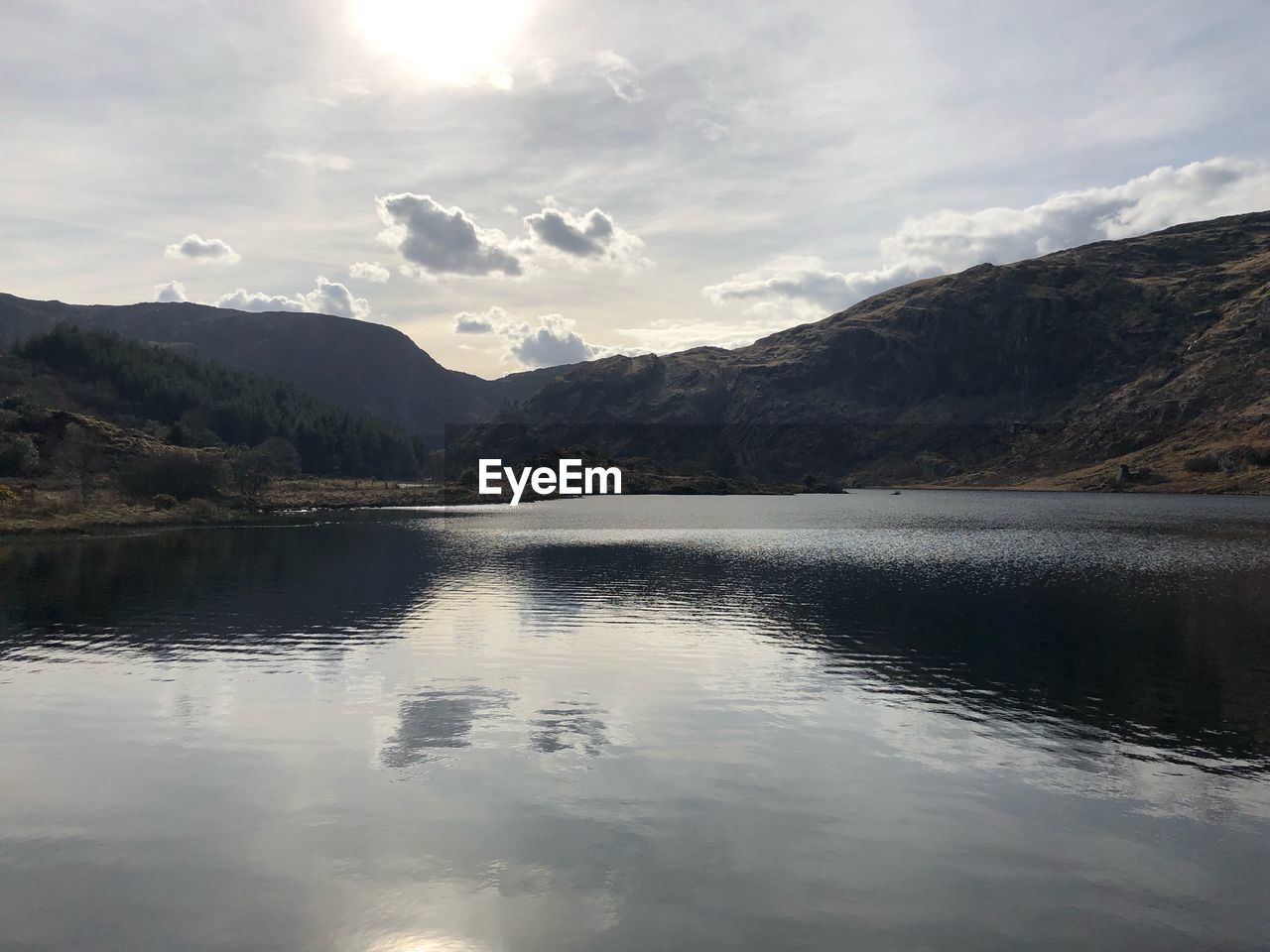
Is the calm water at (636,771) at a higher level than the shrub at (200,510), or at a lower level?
lower

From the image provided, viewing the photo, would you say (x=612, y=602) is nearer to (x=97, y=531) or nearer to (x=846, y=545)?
(x=846, y=545)

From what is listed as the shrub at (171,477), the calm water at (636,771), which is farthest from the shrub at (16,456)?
the calm water at (636,771)

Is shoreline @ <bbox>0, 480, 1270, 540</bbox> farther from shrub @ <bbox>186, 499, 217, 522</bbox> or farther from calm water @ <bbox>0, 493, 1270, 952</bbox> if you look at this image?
calm water @ <bbox>0, 493, 1270, 952</bbox>

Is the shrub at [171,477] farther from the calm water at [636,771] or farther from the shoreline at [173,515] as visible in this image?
the calm water at [636,771]

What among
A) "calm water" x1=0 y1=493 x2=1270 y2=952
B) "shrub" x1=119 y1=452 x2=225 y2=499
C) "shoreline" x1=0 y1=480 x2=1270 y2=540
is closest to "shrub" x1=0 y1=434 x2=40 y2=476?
"shrub" x1=119 y1=452 x2=225 y2=499

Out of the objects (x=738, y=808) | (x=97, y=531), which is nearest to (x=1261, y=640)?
(x=738, y=808)

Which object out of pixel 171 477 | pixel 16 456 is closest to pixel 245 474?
pixel 171 477
